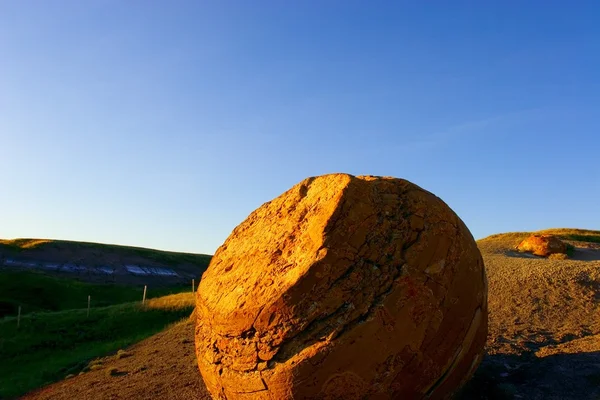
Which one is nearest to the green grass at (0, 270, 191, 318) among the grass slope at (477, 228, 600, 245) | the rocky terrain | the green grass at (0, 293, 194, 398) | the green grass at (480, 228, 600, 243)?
the rocky terrain

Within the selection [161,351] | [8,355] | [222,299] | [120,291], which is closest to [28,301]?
[120,291]

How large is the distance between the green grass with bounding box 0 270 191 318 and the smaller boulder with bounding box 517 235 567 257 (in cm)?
3032

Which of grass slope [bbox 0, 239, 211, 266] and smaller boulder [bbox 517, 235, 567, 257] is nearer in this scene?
smaller boulder [bbox 517, 235, 567, 257]

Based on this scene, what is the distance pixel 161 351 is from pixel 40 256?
52718 mm

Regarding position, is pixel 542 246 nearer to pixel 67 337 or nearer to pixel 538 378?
pixel 538 378

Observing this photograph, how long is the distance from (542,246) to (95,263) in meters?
53.2

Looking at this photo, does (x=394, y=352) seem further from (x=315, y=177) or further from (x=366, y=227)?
(x=315, y=177)

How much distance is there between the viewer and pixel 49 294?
39781mm

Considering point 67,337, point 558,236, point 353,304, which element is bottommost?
point 67,337

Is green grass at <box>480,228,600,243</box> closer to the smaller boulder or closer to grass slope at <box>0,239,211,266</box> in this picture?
the smaller boulder

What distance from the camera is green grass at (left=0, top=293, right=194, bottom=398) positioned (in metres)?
16.2

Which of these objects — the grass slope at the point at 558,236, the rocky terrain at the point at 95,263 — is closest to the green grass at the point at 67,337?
the grass slope at the point at 558,236

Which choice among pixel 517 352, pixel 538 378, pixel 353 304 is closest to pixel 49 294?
pixel 517 352

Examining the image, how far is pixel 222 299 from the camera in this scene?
633 cm
